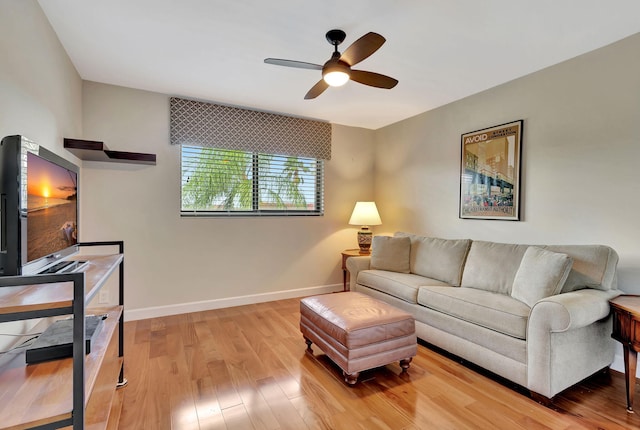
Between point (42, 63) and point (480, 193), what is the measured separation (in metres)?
3.76

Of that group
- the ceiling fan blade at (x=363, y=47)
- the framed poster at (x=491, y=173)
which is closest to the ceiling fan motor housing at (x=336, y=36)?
the ceiling fan blade at (x=363, y=47)

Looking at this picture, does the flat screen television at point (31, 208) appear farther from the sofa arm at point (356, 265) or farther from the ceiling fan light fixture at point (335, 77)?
the sofa arm at point (356, 265)

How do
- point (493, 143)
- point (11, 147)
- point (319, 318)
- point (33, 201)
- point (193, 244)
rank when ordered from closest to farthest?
point (11, 147) → point (33, 201) → point (319, 318) → point (493, 143) → point (193, 244)

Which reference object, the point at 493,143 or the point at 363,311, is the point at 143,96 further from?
the point at 493,143


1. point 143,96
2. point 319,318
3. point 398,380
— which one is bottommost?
point 398,380

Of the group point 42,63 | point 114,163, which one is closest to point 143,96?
point 114,163

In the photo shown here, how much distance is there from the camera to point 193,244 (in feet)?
11.4

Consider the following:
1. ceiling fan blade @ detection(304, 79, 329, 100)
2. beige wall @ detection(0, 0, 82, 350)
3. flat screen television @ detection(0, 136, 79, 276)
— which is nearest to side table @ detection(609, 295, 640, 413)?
ceiling fan blade @ detection(304, 79, 329, 100)

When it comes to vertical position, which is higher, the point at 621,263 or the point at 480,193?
the point at 480,193

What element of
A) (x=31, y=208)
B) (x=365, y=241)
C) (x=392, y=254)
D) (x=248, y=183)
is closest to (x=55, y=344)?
(x=31, y=208)

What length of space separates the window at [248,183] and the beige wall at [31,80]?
1203 millimetres

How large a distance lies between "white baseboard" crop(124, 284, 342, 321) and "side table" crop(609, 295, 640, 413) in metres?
3.01

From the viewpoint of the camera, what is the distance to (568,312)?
175 cm

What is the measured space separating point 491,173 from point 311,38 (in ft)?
7.15
